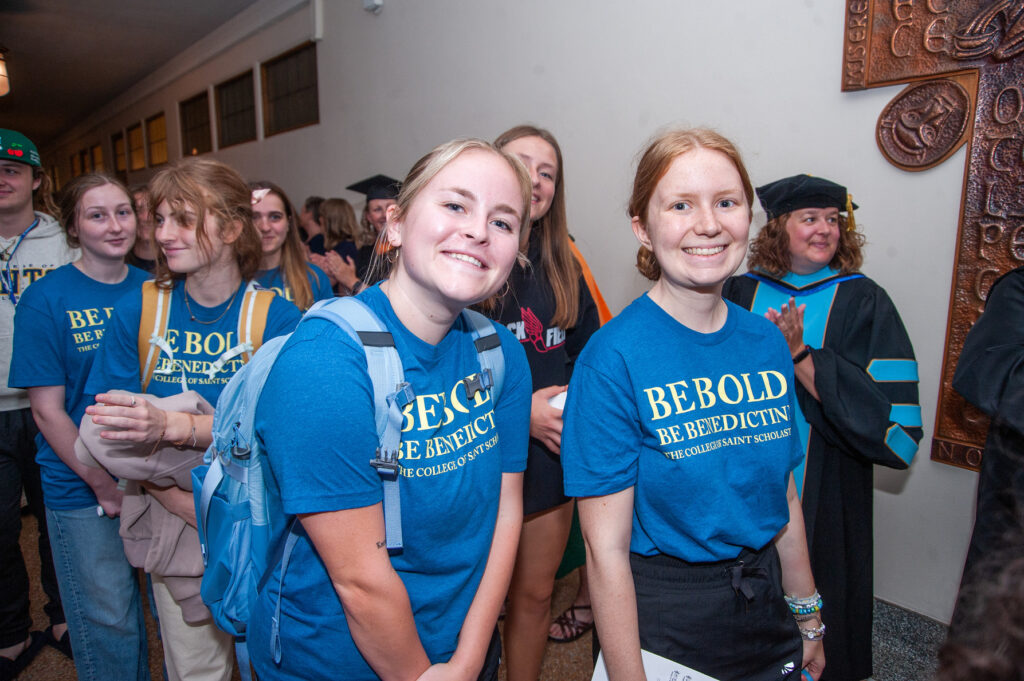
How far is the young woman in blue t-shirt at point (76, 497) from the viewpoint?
72.8 inches

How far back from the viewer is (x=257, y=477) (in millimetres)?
1068

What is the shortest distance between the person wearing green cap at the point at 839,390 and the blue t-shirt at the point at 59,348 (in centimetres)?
221

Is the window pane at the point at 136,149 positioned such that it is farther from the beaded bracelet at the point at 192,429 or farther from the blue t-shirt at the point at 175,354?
the beaded bracelet at the point at 192,429

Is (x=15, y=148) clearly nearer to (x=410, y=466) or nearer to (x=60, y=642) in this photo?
(x=60, y=642)

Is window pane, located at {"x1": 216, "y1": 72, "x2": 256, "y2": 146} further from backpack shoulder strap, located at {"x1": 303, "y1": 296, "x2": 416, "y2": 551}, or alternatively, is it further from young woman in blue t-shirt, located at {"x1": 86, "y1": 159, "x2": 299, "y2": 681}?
backpack shoulder strap, located at {"x1": 303, "y1": 296, "x2": 416, "y2": 551}

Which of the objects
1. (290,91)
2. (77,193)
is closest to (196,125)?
(290,91)

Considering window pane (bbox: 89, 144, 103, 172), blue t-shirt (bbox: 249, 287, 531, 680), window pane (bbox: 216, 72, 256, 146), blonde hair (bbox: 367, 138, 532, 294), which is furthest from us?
window pane (bbox: 89, 144, 103, 172)

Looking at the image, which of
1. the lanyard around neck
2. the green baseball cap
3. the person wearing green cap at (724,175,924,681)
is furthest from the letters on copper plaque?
the lanyard around neck

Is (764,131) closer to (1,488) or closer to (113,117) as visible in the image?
(1,488)

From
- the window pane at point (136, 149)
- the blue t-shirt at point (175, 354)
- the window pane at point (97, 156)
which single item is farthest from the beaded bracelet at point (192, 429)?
the window pane at point (97, 156)

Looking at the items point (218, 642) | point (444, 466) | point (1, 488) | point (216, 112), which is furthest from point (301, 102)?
point (444, 466)

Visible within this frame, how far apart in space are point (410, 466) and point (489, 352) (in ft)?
0.97

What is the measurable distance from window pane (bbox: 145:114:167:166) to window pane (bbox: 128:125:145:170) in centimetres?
38

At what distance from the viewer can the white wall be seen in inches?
95.7
